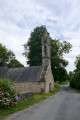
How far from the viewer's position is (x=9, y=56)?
43281mm

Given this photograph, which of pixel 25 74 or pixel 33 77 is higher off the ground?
pixel 25 74

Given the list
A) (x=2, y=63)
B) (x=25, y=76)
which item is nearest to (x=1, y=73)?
(x=25, y=76)

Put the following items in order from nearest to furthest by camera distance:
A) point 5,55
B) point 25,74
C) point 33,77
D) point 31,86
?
1. point 31,86
2. point 33,77
3. point 25,74
4. point 5,55

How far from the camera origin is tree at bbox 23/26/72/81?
32.3 metres

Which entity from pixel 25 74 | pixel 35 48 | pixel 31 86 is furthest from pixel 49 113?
pixel 35 48

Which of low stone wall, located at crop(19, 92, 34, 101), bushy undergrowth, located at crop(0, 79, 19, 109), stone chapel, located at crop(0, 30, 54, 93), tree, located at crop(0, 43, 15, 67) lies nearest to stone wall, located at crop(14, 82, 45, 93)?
stone chapel, located at crop(0, 30, 54, 93)

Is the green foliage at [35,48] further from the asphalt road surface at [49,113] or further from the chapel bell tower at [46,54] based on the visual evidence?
the asphalt road surface at [49,113]

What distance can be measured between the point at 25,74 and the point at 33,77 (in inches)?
95.9

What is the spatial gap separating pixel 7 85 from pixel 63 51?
2861 centimetres

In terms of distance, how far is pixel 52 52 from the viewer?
33.7 metres

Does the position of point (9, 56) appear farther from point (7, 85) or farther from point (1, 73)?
point (7, 85)

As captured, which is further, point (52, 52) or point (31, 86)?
point (52, 52)

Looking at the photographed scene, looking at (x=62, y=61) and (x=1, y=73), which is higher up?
(x=62, y=61)

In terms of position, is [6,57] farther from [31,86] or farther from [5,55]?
[31,86]
